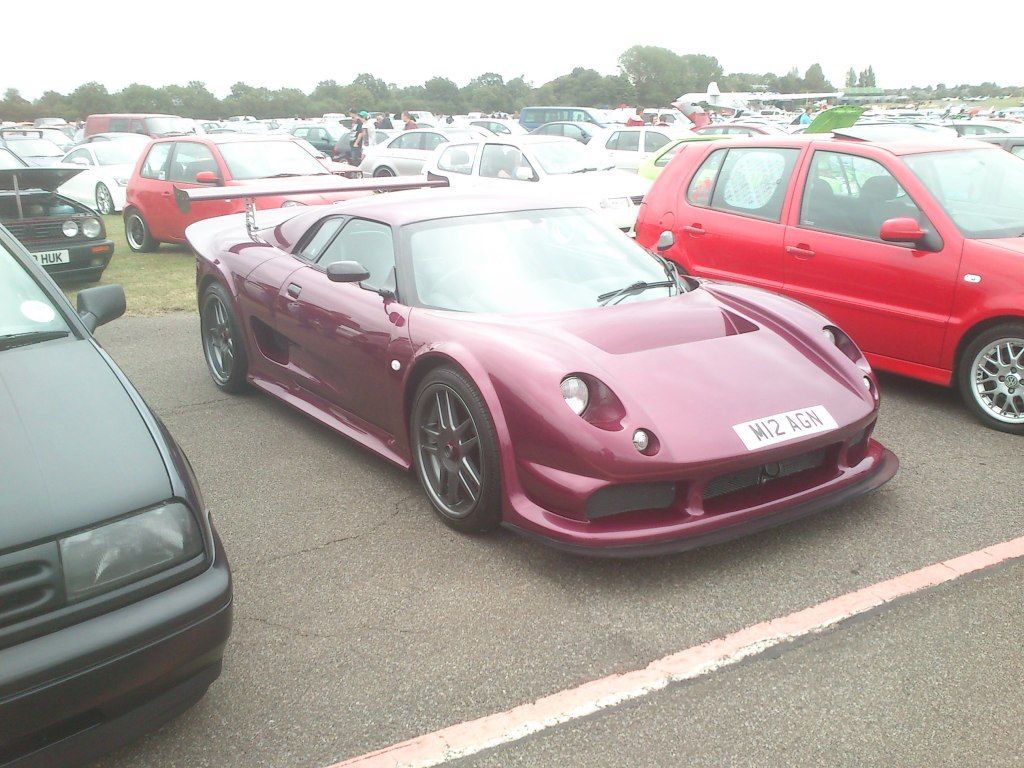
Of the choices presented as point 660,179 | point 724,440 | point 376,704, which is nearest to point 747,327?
point 724,440

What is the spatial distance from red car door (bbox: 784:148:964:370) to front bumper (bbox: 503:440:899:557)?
2062mm

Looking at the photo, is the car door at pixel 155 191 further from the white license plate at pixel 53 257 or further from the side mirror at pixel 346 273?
the side mirror at pixel 346 273

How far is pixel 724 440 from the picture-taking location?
312 cm

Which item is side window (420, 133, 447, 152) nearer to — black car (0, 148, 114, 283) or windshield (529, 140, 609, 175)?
windshield (529, 140, 609, 175)

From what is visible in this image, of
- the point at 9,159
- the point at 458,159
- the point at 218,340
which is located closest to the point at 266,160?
the point at 458,159

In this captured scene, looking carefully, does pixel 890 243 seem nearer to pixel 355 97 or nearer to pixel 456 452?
pixel 456 452

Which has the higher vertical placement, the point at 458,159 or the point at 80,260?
the point at 458,159

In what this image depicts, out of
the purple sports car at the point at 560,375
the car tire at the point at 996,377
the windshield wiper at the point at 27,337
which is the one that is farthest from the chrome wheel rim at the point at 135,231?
the car tire at the point at 996,377

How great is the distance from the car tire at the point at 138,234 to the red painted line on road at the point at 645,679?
10.4 metres

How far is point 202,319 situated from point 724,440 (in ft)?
12.5

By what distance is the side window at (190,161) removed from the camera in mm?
10461

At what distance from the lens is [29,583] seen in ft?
6.60

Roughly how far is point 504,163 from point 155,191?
4327mm

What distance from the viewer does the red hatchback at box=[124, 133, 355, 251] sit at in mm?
10273
